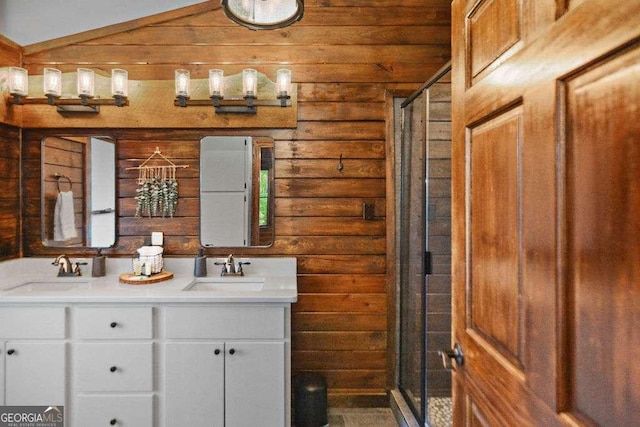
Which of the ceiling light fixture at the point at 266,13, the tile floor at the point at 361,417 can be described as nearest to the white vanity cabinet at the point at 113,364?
the tile floor at the point at 361,417

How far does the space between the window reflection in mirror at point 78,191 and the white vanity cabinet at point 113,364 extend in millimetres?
710

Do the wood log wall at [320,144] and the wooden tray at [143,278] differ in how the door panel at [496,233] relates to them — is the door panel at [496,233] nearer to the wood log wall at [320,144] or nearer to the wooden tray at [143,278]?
the wood log wall at [320,144]

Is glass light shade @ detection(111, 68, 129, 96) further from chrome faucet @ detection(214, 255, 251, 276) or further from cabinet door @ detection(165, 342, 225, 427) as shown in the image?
cabinet door @ detection(165, 342, 225, 427)

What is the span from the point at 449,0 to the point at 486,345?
229 cm

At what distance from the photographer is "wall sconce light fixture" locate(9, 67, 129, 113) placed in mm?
2211

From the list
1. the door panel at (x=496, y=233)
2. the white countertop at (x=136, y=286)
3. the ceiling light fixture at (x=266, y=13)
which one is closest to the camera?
the door panel at (x=496, y=233)

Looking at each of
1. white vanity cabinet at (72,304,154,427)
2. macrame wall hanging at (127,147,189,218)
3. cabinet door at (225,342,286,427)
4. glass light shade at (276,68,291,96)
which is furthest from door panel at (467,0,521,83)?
macrame wall hanging at (127,147,189,218)

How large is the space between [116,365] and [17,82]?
1739 millimetres

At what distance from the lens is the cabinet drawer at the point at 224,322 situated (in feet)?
6.27

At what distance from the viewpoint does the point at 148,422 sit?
192 cm

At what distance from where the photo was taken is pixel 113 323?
6.23ft

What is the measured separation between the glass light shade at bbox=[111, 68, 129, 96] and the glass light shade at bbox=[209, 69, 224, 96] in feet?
1.68

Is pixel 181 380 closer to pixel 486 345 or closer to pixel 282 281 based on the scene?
pixel 282 281

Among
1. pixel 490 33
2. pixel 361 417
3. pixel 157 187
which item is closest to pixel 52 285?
pixel 157 187
